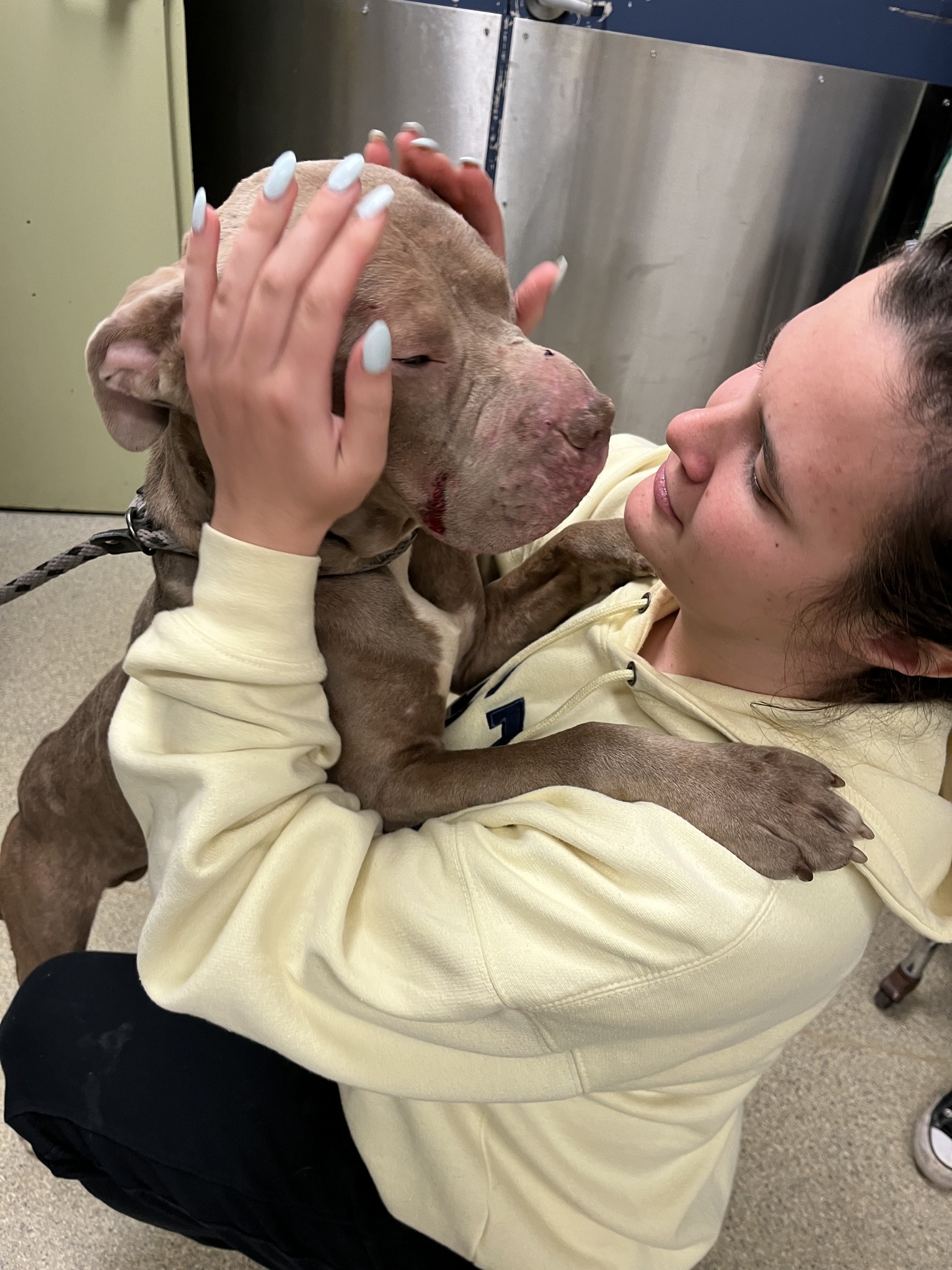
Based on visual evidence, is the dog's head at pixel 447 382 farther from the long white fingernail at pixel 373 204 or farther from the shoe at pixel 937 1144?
the shoe at pixel 937 1144

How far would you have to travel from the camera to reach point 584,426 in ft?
3.12

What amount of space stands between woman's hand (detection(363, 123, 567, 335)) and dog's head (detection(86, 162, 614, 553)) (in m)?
0.08

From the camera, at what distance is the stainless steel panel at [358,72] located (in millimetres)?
2529

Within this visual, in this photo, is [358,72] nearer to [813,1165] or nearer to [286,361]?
[286,361]

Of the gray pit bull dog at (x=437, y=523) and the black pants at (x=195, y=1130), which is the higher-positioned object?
the gray pit bull dog at (x=437, y=523)

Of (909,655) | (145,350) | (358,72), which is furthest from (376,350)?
(358,72)

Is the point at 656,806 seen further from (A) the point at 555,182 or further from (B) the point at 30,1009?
(A) the point at 555,182

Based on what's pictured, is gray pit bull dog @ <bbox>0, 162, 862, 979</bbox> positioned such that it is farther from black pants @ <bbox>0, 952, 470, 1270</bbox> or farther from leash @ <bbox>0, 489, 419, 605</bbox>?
black pants @ <bbox>0, 952, 470, 1270</bbox>

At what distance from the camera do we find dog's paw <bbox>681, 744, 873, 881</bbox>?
0.82 metres

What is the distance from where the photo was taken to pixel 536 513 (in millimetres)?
976

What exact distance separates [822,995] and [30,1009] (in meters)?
1.06

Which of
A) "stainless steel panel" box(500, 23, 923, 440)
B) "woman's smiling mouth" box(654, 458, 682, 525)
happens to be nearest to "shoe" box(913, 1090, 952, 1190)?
"woman's smiling mouth" box(654, 458, 682, 525)

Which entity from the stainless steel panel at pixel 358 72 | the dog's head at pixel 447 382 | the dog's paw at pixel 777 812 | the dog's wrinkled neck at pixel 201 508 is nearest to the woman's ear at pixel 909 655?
the dog's paw at pixel 777 812

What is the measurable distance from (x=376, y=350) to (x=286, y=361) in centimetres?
9
